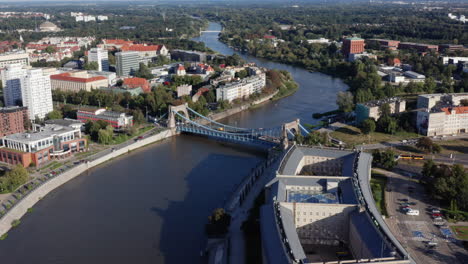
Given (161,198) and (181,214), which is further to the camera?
(161,198)

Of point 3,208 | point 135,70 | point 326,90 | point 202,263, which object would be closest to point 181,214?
point 202,263

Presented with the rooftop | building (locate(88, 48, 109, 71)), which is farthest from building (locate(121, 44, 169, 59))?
the rooftop

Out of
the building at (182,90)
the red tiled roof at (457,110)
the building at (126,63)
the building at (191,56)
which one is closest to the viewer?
the red tiled roof at (457,110)

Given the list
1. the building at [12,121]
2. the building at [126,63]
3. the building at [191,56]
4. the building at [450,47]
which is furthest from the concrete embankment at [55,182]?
the building at [450,47]

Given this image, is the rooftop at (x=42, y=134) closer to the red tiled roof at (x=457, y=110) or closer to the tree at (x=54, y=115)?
the tree at (x=54, y=115)

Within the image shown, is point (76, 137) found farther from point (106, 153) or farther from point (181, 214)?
point (181, 214)

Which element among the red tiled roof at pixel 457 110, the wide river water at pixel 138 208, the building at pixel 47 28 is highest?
the building at pixel 47 28
